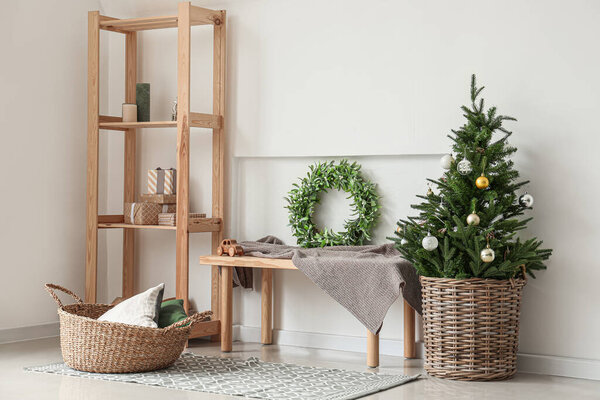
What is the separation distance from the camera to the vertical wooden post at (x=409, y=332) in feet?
14.7

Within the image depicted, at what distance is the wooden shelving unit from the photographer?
16.1ft

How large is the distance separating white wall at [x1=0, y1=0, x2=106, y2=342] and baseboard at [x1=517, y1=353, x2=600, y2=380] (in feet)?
9.19

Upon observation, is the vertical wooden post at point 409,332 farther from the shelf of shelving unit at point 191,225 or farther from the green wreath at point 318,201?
the shelf of shelving unit at point 191,225

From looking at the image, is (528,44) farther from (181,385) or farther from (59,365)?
(59,365)

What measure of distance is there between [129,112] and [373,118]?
1.51 meters

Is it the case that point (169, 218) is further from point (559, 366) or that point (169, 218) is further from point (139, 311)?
point (559, 366)

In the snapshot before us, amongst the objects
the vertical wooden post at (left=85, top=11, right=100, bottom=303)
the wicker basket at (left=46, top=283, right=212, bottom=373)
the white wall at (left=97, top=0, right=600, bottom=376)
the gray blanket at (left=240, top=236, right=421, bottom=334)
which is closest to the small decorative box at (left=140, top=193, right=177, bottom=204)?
the white wall at (left=97, top=0, right=600, bottom=376)

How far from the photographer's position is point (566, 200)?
13.8 ft

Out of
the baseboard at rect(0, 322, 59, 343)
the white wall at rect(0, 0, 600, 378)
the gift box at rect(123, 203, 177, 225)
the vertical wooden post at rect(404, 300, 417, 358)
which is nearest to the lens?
the white wall at rect(0, 0, 600, 378)

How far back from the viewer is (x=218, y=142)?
5.16 meters

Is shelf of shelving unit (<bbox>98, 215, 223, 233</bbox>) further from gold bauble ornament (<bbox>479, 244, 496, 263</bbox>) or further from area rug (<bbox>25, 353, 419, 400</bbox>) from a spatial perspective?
gold bauble ornament (<bbox>479, 244, 496, 263</bbox>)

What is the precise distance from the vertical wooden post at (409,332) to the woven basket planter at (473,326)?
44cm

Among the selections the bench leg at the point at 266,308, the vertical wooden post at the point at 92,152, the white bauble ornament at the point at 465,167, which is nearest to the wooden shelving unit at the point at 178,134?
the vertical wooden post at the point at 92,152

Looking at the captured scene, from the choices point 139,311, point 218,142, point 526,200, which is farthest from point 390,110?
point 139,311
